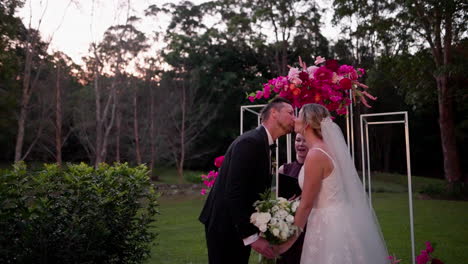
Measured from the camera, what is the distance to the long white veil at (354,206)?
3.57m

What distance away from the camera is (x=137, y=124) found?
2595 centimetres

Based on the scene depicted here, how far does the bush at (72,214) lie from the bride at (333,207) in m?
2.28

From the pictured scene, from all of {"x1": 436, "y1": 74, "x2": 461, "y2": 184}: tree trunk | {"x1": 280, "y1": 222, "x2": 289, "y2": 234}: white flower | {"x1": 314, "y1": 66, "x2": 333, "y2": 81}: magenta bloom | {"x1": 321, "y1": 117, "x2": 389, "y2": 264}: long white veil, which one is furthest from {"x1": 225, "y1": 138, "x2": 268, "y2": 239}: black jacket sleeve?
{"x1": 436, "y1": 74, "x2": 461, "y2": 184}: tree trunk

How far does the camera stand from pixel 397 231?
9938mm

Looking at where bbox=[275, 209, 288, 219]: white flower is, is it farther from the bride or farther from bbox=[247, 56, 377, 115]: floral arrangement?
bbox=[247, 56, 377, 115]: floral arrangement

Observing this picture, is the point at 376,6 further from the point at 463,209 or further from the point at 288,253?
the point at 288,253

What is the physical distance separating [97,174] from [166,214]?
→ 9268 millimetres

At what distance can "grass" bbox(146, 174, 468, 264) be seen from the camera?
7.38 metres

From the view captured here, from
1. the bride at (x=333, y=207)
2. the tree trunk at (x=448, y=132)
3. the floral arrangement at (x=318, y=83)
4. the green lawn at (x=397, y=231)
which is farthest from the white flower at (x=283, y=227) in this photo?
the tree trunk at (x=448, y=132)

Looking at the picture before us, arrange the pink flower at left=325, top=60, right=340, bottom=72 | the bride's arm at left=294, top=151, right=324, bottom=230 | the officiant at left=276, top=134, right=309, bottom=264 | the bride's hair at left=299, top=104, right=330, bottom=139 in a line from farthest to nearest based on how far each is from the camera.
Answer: the pink flower at left=325, top=60, right=340, bottom=72 < the officiant at left=276, top=134, right=309, bottom=264 < the bride's hair at left=299, top=104, right=330, bottom=139 < the bride's arm at left=294, top=151, right=324, bottom=230

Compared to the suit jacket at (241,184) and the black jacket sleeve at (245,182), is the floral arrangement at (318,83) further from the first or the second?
the black jacket sleeve at (245,182)

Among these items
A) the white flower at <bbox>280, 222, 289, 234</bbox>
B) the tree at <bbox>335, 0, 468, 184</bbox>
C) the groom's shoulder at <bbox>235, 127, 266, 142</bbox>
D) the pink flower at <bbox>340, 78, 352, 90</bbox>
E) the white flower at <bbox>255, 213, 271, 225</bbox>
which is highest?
the tree at <bbox>335, 0, 468, 184</bbox>

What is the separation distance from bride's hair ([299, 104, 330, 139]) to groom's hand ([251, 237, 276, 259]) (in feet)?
3.66

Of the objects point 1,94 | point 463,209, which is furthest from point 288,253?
point 1,94
